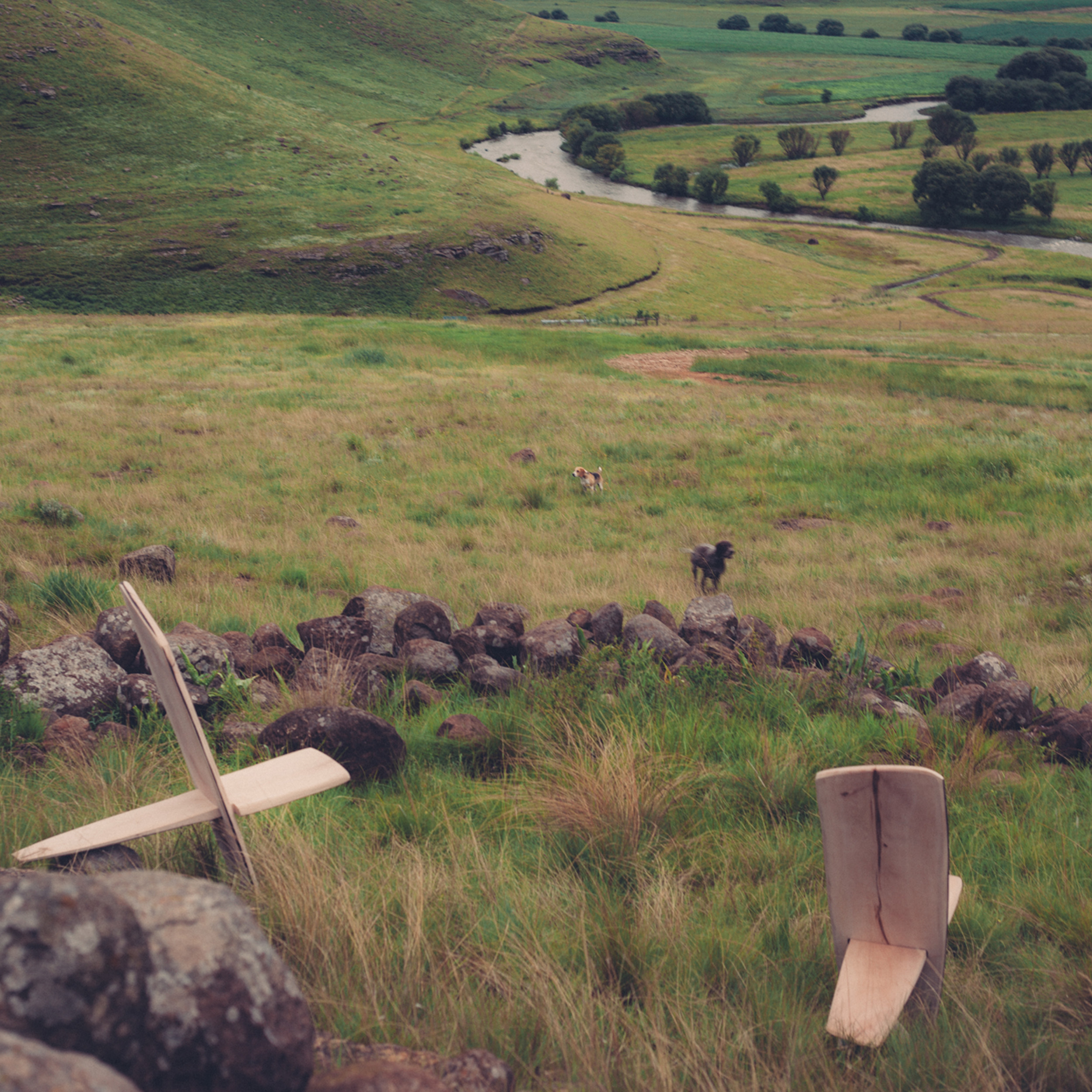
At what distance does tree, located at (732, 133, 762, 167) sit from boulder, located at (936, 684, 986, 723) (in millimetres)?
140534

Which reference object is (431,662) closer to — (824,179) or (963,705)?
(963,705)

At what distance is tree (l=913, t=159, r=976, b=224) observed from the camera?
10069 cm

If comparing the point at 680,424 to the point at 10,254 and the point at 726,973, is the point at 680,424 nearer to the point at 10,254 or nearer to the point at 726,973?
the point at 726,973

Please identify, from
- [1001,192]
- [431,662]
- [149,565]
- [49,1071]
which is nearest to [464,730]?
[431,662]

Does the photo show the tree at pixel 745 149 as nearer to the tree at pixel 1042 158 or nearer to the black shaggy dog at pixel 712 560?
the tree at pixel 1042 158

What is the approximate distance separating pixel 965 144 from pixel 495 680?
143 m

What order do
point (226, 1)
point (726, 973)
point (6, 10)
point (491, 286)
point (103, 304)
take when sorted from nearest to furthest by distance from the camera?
point (726, 973)
point (103, 304)
point (491, 286)
point (6, 10)
point (226, 1)

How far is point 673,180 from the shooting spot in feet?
388

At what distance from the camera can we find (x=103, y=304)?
4969 cm

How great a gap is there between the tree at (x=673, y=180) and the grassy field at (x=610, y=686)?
99911mm

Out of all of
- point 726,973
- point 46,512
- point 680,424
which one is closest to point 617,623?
point 726,973

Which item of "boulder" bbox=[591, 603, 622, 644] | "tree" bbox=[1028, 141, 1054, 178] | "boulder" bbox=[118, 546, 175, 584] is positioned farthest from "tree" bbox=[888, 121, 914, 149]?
"boulder" bbox=[591, 603, 622, 644]

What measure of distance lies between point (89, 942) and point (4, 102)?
85750 millimetres

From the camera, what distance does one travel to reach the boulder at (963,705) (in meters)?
5.16
